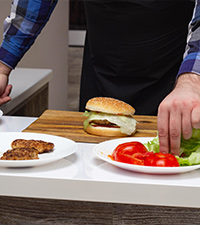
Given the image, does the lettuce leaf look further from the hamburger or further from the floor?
Answer: the floor

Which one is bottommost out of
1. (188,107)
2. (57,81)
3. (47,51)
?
(57,81)

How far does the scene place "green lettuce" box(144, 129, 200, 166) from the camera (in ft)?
3.33

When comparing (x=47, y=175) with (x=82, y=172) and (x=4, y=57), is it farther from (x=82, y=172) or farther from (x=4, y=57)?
(x=4, y=57)

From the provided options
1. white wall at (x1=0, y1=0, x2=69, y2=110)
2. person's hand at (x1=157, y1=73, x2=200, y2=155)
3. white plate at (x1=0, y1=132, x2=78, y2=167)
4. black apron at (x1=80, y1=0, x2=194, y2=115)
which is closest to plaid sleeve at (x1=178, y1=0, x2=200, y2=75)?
person's hand at (x1=157, y1=73, x2=200, y2=155)

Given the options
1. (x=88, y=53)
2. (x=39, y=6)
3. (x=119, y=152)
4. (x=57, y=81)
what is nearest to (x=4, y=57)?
(x=39, y=6)

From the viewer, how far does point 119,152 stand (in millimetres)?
1034

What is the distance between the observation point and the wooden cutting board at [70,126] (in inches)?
57.8

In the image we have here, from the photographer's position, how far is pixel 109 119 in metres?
1.62

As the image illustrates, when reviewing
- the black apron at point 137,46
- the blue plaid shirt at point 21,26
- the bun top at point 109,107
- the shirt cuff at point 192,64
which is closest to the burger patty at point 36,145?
the shirt cuff at point 192,64

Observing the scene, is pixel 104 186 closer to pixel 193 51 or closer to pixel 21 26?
pixel 193 51

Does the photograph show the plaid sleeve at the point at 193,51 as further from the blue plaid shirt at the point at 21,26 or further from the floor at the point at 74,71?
the floor at the point at 74,71

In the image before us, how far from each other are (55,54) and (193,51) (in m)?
4.02

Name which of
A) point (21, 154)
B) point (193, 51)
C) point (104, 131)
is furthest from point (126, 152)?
point (104, 131)

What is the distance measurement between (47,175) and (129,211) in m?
0.22
